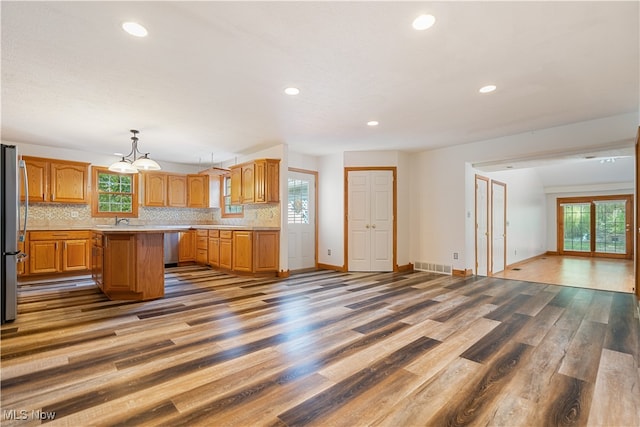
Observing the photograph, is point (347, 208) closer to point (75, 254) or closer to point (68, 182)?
point (75, 254)

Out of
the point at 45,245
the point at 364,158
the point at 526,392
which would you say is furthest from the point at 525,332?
the point at 45,245

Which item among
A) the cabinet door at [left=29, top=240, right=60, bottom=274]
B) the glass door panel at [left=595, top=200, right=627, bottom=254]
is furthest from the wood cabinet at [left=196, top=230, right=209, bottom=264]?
the glass door panel at [left=595, top=200, right=627, bottom=254]

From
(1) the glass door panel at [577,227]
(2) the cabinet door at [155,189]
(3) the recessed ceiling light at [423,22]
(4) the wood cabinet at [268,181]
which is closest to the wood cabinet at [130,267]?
(4) the wood cabinet at [268,181]

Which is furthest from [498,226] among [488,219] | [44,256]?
Result: [44,256]

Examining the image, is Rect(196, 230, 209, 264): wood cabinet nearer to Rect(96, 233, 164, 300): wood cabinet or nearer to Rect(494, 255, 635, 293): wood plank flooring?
Rect(96, 233, 164, 300): wood cabinet

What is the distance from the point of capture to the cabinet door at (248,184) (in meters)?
6.12

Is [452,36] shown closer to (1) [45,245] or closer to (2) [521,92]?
(2) [521,92]

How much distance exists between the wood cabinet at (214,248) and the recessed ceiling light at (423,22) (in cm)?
536

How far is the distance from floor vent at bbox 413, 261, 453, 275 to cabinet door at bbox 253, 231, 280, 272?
2980mm

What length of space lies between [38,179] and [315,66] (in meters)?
6.01

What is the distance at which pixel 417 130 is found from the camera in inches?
189

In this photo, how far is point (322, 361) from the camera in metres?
2.31

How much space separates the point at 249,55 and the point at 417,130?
10.1ft

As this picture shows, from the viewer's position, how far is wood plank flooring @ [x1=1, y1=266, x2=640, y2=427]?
1.71m
